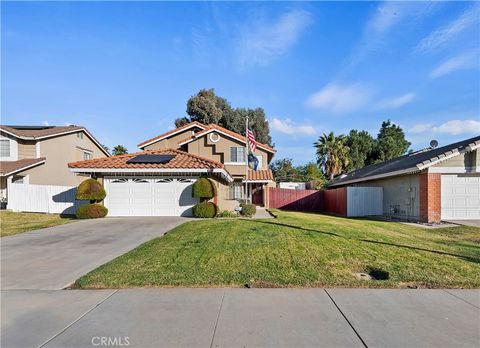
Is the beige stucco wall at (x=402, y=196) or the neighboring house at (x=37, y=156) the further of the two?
the neighboring house at (x=37, y=156)

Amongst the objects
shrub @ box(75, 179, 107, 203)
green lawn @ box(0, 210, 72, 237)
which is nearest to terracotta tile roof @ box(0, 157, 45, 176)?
green lawn @ box(0, 210, 72, 237)

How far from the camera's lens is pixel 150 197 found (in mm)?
18359

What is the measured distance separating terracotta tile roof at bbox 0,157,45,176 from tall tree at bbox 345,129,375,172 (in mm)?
39003

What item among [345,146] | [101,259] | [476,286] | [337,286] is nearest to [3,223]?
[101,259]

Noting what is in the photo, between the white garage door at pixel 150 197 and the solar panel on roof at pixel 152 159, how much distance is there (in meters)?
0.98

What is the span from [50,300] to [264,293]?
3398 mm

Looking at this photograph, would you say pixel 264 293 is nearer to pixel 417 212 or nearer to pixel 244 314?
pixel 244 314

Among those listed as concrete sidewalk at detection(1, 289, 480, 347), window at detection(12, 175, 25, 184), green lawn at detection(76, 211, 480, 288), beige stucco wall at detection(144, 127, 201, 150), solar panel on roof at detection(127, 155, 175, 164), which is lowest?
concrete sidewalk at detection(1, 289, 480, 347)

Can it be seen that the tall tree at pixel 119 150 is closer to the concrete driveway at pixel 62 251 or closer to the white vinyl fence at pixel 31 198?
the white vinyl fence at pixel 31 198

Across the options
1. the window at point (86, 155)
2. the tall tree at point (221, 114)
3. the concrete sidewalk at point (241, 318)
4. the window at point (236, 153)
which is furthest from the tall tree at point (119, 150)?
the concrete sidewalk at point (241, 318)

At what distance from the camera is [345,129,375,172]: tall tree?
47.9 meters

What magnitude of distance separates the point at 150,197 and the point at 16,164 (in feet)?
37.7

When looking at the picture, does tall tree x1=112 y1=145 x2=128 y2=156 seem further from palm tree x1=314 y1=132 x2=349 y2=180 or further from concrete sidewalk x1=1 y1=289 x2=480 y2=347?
concrete sidewalk x1=1 y1=289 x2=480 y2=347

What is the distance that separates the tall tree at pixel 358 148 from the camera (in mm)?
47938
